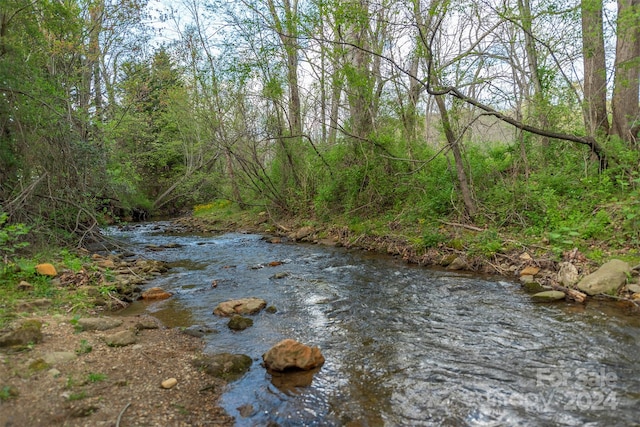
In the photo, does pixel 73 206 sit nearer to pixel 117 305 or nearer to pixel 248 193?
pixel 117 305

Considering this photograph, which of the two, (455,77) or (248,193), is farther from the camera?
(248,193)

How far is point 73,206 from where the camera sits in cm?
840

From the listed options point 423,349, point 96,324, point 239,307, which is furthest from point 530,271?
point 96,324

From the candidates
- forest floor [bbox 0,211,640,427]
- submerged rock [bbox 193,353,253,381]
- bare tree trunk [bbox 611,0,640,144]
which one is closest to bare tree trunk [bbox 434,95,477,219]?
bare tree trunk [bbox 611,0,640,144]

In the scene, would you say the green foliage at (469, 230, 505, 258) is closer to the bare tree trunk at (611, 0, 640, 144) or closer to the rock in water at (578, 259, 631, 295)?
the rock in water at (578, 259, 631, 295)

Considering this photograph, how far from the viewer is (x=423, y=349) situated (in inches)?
167

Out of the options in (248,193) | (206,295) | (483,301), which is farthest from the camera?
(248,193)

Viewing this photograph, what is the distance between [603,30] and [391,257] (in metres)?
7.25

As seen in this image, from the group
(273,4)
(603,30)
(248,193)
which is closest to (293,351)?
(603,30)

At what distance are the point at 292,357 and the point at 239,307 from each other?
6.96ft

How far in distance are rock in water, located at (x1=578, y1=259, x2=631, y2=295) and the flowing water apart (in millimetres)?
407

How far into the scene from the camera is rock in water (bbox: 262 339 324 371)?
382 centimetres

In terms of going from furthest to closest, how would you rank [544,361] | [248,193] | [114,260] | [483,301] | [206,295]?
1. [248,193]
2. [114,260]
3. [206,295]
4. [483,301]
5. [544,361]

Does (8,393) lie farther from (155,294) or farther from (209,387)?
(155,294)
